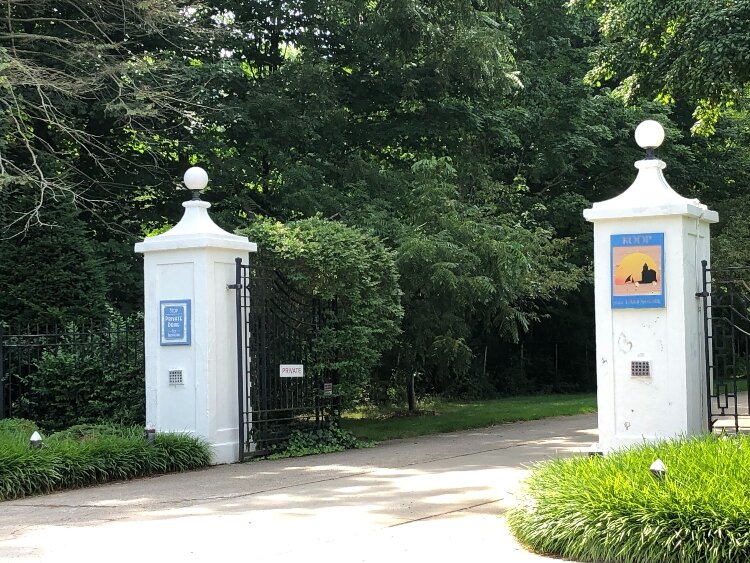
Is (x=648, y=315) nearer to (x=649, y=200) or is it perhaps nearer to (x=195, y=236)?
(x=649, y=200)

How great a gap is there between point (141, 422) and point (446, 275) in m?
5.82

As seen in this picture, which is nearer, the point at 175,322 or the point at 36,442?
the point at 36,442

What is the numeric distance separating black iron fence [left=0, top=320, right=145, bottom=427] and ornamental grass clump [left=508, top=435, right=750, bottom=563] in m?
8.68

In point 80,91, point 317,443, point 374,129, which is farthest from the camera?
point 374,129

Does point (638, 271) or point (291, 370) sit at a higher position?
point (638, 271)

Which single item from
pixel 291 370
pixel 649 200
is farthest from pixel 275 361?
pixel 649 200

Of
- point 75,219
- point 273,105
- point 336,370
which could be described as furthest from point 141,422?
point 273,105

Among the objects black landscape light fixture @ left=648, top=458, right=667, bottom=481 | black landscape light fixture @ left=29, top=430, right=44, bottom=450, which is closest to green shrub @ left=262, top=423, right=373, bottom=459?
black landscape light fixture @ left=29, top=430, right=44, bottom=450

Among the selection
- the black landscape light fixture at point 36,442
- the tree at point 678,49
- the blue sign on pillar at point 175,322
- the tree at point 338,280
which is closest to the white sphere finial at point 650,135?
the tree at point 338,280

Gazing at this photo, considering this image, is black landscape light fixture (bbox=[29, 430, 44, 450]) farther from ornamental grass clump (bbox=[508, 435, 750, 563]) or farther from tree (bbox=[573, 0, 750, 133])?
tree (bbox=[573, 0, 750, 133])

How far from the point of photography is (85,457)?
11484mm

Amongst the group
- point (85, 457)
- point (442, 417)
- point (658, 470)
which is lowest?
point (442, 417)

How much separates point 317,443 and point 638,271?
19.4ft

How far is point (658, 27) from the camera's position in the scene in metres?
18.9
